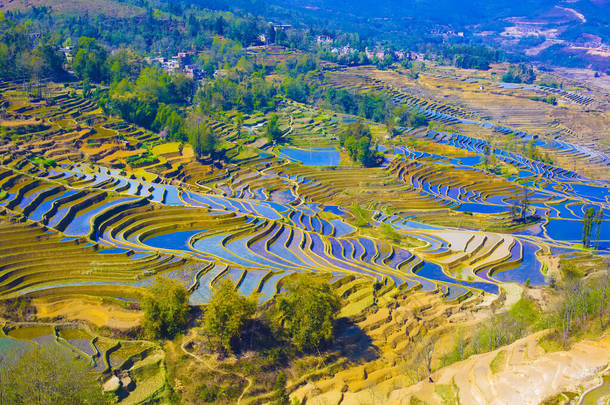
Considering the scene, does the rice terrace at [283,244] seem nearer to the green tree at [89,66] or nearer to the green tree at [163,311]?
the green tree at [163,311]

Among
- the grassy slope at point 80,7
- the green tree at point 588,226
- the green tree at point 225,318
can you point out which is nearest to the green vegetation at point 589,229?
the green tree at point 588,226

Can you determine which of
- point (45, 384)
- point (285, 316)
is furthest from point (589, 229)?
point (45, 384)

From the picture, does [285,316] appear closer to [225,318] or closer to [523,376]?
[225,318]

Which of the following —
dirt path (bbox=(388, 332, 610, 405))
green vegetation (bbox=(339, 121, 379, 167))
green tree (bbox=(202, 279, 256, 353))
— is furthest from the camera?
green vegetation (bbox=(339, 121, 379, 167))

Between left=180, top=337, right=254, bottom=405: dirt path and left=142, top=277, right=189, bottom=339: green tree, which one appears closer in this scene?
left=180, top=337, right=254, bottom=405: dirt path

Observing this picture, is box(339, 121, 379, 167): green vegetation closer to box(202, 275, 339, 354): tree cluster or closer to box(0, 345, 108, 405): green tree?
box(202, 275, 339, 354): tree cluster

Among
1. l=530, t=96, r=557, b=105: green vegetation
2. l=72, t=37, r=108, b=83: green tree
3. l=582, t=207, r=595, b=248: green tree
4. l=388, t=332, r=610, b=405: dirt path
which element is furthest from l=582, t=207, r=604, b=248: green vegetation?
l=72, t=37, r=108, b=83: green tree

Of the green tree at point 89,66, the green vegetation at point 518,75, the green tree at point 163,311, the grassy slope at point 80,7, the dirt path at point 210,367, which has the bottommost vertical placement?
the dirt path at point 210,367
